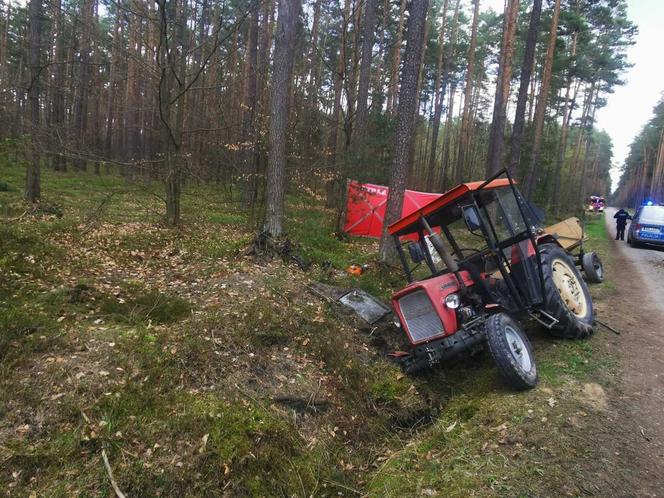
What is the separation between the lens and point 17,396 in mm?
4145

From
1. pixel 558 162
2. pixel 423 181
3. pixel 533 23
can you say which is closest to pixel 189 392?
pixel 533 23

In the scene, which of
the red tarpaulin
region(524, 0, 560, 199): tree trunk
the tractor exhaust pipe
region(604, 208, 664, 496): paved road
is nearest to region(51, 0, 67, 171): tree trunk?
the red tarpaulin

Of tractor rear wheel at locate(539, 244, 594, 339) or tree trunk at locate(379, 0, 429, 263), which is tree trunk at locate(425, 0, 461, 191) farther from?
tractor rear wheel at locate(539, 244, 594, 339)

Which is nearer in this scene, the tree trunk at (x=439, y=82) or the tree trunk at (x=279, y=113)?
the tree trunk at (x=279, y=113)

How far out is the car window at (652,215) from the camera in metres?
16.8

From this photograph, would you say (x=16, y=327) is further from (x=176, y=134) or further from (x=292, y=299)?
(x=176, y=134)

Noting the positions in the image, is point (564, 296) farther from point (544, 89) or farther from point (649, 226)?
point (544, 89)

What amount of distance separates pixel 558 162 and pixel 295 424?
106 ft

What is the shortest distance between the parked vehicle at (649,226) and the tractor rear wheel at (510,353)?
15.0 m

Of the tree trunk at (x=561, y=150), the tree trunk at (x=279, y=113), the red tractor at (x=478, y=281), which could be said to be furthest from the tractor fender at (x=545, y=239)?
the tree trunk at (x=561, y=150)

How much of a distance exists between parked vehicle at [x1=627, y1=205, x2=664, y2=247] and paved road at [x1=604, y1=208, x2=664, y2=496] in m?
6.42

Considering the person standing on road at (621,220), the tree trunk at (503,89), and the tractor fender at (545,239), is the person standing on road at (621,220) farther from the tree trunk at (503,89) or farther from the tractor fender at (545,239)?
the tractor fender at (545,239)

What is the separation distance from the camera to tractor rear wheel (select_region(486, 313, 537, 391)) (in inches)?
190

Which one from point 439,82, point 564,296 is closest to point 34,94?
point 564,296
